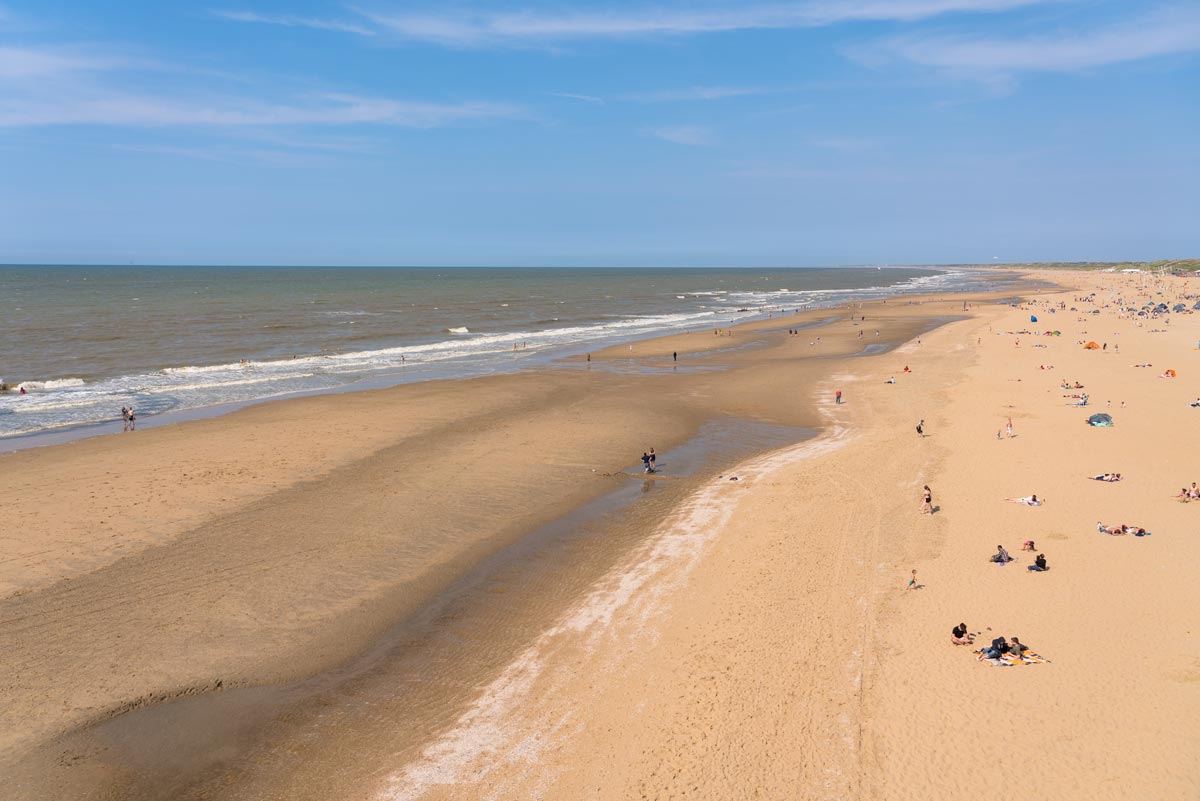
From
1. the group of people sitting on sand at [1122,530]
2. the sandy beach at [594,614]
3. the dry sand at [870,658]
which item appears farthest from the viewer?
the group of people sitting on sand at [1122,530]

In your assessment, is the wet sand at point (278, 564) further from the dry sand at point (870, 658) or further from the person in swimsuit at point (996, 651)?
the person in swimsuit at point (996, 651)

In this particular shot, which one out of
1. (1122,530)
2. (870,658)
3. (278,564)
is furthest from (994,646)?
(278,564)

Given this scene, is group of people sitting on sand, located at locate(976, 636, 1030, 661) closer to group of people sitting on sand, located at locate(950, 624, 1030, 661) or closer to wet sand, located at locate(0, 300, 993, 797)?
group of people sitting on sand, located at locate(950, 624, 1030, 661)

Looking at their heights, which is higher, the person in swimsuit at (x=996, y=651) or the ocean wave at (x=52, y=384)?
the ocean wave at (x=52, y=384)

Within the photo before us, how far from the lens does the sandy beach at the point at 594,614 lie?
10438 mm

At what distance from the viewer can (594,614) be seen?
14711 millimetres

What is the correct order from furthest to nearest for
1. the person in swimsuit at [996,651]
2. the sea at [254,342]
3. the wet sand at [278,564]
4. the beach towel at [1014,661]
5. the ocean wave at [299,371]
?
the sea at [254,342] < the ocean wave at [299,371] < the person in swimsuit at [996,651] < the beach towel at [1014,661] < the wet sand at [278,564]

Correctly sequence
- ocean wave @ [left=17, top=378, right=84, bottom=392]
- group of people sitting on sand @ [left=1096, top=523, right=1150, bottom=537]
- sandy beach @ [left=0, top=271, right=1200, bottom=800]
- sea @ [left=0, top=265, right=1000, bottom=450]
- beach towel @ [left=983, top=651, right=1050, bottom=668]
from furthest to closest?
ocean wave @ [left=17, top=378, right=84, bottom=392] < sea @ [left=0, top=265, right=1000, bottom=450] < group of people sitting on sand @ [left=1096, top=523, right=1150, bottom=537] < beach towel @ [left=983, top=651, right=1050, bottom=668] < sandy beach @ [left=0, top=271, right=1200, bottom=800]

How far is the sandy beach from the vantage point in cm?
1044

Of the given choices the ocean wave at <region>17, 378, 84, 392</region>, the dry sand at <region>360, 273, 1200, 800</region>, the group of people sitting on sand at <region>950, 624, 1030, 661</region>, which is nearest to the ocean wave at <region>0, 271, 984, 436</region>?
the ocean wave at <region>17, 378, 84, 392</region>

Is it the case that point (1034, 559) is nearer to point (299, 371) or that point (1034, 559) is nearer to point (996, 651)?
point (996, 651)

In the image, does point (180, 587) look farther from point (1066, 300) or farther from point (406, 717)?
point (1066, 300)

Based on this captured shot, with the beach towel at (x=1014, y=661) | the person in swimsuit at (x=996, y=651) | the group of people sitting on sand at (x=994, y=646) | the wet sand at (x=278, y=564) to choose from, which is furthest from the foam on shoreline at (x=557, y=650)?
the beach towel at (x=1014, y=661)

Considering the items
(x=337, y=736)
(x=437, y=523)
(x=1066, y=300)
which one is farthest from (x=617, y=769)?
(x=1066, y=300)
